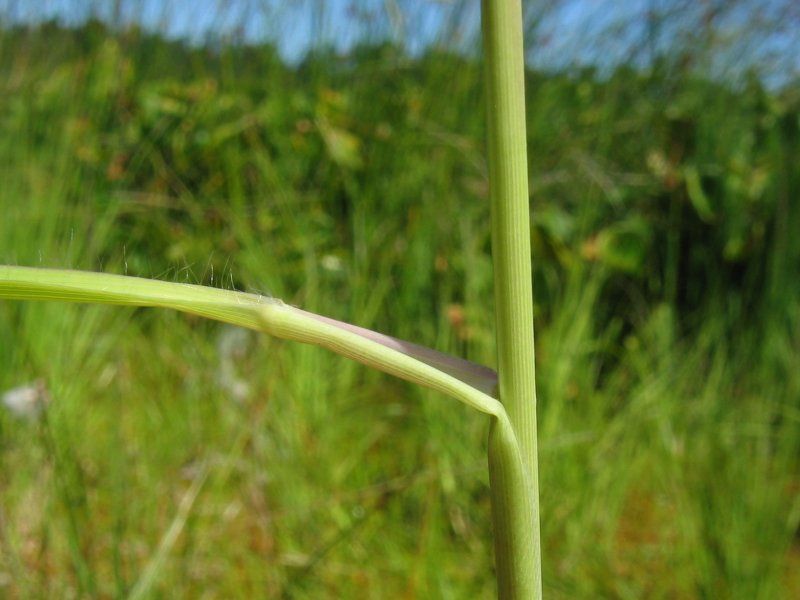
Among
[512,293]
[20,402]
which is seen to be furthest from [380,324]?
[512,293]

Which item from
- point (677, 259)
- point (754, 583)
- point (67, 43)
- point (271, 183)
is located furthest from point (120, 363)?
point (67, 43)

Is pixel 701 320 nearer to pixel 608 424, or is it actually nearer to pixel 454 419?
pixel 608 424

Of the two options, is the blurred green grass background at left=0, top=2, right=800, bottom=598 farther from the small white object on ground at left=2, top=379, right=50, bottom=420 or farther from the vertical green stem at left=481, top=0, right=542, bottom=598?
the vertical green stem at left=481, top=0, right=542, bottom=598

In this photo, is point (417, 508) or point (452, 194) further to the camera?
point (452, 194)

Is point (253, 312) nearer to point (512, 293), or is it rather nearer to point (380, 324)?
point (512, 293)

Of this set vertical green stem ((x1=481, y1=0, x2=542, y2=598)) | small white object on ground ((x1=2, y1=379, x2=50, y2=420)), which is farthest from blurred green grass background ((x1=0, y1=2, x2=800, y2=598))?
vertical green stem ((x1=481, y1=0, x2=542, y2=598))
